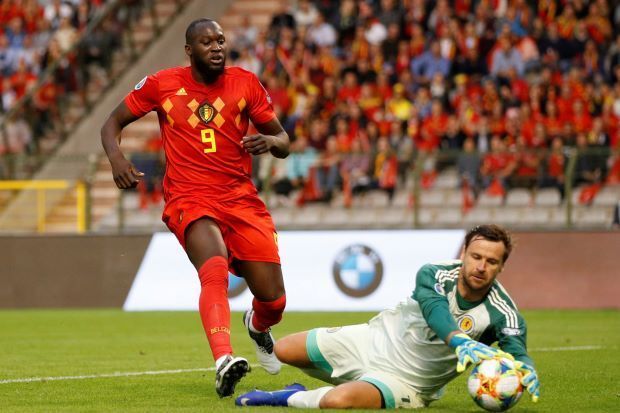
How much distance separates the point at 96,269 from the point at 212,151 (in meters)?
9.83

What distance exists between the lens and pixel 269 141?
818cm

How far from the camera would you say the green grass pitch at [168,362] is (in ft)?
24.9

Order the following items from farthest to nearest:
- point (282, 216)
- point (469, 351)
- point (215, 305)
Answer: point (282, 216) < point (215, 305) < point (469, 351)

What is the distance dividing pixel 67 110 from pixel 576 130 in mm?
9685

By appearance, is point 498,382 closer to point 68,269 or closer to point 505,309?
point 505,309

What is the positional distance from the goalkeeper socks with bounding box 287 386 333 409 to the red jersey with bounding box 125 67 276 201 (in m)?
1.72

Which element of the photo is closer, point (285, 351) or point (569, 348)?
point (285, 351)

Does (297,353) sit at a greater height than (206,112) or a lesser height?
lesser

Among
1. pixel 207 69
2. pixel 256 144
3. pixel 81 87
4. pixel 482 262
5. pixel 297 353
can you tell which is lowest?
pixel 81 87

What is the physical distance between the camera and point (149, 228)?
1844 centimetres

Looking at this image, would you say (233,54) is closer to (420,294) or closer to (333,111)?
(333,111)

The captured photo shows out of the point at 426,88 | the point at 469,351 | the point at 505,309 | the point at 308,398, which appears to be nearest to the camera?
the point at 469,351

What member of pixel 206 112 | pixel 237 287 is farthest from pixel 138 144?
pixel 206 112

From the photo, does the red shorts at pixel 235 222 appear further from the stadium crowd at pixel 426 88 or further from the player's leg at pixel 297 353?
the stadium crowd at pixel 426 88
